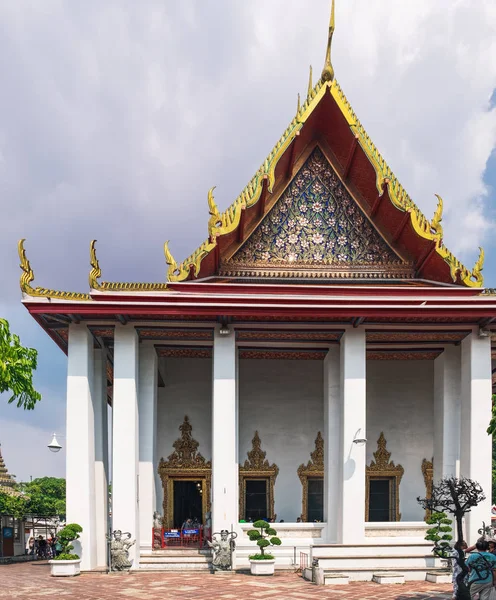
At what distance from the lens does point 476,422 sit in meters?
15.6

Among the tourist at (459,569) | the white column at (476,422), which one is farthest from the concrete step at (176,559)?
the tourist at (459,569)

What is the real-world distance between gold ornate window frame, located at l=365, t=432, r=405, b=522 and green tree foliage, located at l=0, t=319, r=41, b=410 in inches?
355

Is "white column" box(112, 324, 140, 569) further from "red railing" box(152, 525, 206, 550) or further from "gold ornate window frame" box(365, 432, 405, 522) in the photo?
"gold ornate window frame" box(365, 432, 405, 522)

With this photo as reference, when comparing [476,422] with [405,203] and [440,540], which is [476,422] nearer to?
[440,540]

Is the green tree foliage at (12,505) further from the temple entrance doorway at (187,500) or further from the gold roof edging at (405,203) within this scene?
the gold roof edging at (405,203)

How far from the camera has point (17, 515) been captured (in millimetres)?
23297

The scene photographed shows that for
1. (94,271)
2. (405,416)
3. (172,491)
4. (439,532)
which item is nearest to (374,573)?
(439,532)

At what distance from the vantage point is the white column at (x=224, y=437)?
49.6 ft

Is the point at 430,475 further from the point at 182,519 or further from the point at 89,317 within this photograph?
the point at 89,317

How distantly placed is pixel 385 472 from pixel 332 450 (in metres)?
3.42

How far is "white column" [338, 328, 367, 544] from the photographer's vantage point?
602 inches

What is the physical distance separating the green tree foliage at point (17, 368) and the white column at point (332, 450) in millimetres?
6885

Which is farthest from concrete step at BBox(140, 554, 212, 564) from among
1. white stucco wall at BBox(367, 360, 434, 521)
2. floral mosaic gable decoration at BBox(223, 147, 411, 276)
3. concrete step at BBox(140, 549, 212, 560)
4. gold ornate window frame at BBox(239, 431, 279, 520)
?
floral mosaic gable decoration at BBox(223, 147, 411, 276)

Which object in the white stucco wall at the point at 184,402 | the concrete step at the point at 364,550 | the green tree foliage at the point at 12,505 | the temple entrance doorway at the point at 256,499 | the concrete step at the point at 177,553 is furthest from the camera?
the green tree foliage at the point at 12,505
